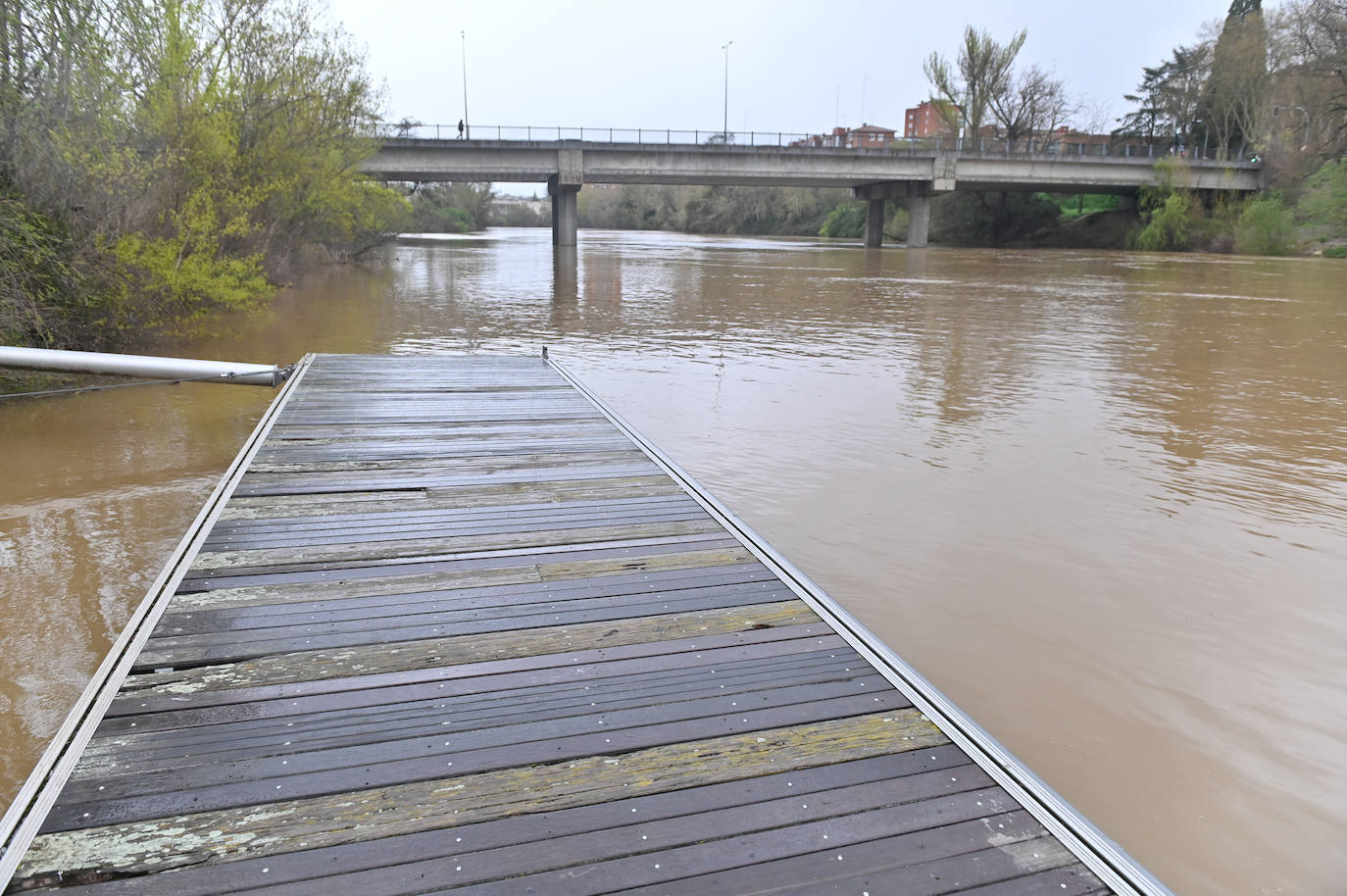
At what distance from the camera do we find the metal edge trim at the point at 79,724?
95.5 inches

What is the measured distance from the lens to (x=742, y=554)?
15.4 feet

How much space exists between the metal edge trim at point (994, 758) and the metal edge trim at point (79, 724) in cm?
280

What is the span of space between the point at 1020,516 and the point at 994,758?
4.52 metres

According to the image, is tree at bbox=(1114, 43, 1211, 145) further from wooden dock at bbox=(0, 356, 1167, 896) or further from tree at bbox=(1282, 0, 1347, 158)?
wooden dock at bbox=(0, 356, 1167, 896)

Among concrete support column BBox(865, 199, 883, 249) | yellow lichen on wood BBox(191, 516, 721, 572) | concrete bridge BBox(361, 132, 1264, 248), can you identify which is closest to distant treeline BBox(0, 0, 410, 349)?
yellow lichen on wood BBox(191, 516, 721, 572)

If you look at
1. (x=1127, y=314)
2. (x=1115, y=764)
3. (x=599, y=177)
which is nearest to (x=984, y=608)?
(x=1115, y=764)

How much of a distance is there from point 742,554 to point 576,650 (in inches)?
52.8

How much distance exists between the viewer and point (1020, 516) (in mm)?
7090

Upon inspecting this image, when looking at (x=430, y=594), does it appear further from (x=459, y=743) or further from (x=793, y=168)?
(x=793, y=168)

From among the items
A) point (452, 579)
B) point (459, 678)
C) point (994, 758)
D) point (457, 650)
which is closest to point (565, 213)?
point (452, 579)

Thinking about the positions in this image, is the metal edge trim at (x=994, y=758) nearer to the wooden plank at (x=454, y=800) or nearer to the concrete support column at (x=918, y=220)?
the wooden plank at (x=454, y=800)

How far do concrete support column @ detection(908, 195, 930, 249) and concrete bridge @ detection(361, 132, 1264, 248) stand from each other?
0.06m

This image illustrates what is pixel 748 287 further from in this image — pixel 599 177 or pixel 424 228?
pixel 424 228

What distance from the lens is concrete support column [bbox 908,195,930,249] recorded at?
55.1m
